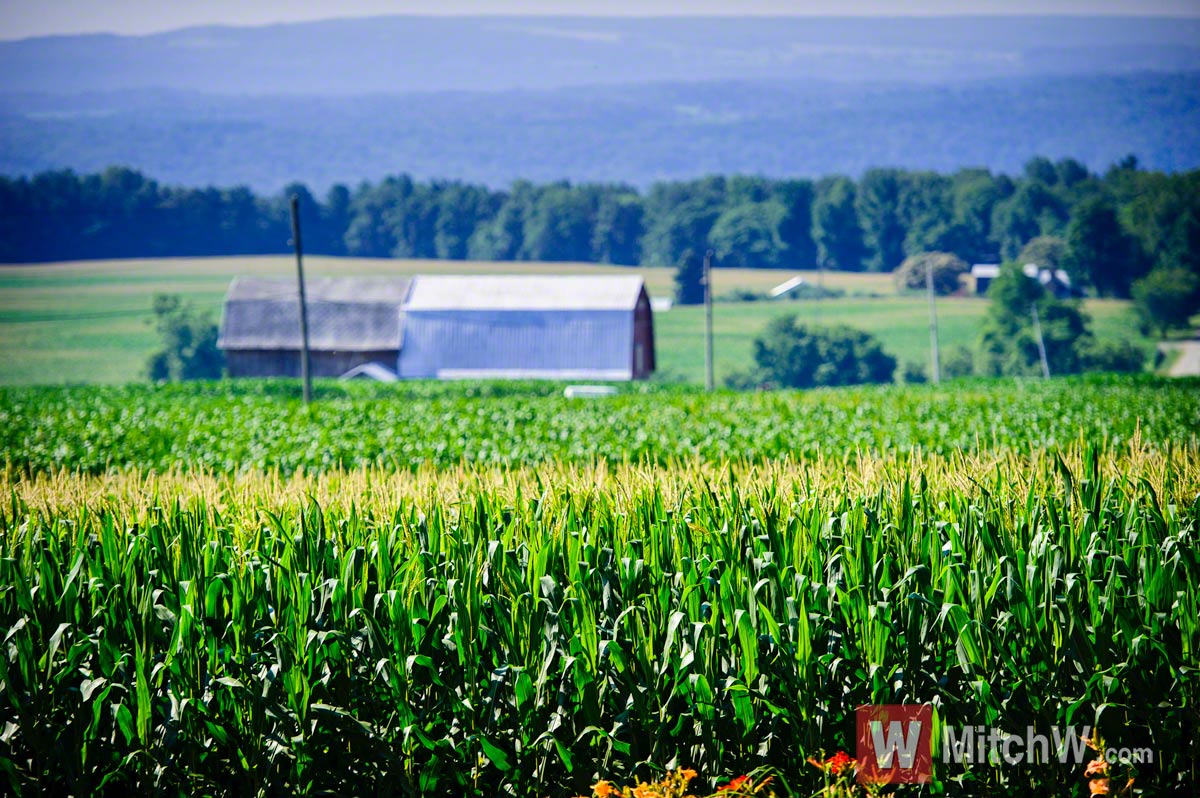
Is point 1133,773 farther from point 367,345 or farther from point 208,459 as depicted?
point 367,345

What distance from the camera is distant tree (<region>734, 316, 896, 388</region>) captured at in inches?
2997

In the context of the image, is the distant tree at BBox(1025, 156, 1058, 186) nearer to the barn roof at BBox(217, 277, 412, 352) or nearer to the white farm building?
the white farm building

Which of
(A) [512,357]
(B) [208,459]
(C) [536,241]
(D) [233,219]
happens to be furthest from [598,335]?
(D) [233,219]

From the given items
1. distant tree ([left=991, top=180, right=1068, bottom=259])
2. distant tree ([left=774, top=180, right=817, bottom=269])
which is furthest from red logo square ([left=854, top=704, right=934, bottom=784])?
distant tree ([left=774, top=180, right=817, bottom=269])

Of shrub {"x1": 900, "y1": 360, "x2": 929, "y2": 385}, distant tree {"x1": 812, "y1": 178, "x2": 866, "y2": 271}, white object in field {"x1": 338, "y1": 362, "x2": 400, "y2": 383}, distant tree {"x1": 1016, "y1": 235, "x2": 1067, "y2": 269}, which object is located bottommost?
shrub {"x1": 900, "y1": 360, "x2": 929, "y2": 385}

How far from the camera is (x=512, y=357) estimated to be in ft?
214

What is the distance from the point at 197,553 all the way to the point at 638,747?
9.12 feet

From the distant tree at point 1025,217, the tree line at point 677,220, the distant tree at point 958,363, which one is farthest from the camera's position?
the distant tree at point 1025,217

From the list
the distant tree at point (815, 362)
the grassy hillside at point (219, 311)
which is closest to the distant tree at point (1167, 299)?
the grassy hillside at point (219, 311)

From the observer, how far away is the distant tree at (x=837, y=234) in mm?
119000

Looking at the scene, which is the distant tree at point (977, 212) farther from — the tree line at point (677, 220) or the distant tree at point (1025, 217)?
the distant tree at point (1025, 217)

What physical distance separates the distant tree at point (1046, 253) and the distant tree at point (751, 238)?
91.6 feet

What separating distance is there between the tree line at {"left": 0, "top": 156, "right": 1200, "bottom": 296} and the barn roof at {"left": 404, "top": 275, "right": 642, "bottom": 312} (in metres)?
55.0

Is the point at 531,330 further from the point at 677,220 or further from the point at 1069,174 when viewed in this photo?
the point at 1069,174
